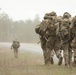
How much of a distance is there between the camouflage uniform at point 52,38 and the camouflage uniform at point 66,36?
76 centimetres

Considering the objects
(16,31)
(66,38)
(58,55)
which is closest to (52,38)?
(58,55)

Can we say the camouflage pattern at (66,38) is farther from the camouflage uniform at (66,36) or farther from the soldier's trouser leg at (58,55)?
the soldier's trouser leg at (58,55)

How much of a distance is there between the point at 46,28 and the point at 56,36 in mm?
599

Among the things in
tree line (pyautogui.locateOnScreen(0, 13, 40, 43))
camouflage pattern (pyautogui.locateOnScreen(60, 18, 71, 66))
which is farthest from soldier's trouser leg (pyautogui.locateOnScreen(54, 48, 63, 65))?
tree line (pyautogui.locateOnScreen(0, 13, 40, 43))

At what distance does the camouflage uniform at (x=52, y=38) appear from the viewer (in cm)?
1938

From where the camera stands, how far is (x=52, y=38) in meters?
19.8

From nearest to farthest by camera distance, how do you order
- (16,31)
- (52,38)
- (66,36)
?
(66,36) → (52,38) → (16,31)

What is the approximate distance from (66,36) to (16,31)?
5097 inches

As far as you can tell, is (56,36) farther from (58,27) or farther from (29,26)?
(29,26)

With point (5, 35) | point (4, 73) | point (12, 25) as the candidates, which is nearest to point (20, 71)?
point (4, 73)

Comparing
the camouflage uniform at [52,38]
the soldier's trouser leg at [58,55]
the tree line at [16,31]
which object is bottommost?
the tree line at [16,31]

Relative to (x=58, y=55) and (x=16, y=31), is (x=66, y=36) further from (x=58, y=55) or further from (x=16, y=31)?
(x=16, y=31)

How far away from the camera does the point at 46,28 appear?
771 inches

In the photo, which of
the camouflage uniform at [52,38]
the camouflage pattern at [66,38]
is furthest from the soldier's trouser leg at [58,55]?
the camouflage pattern at [66,38]
